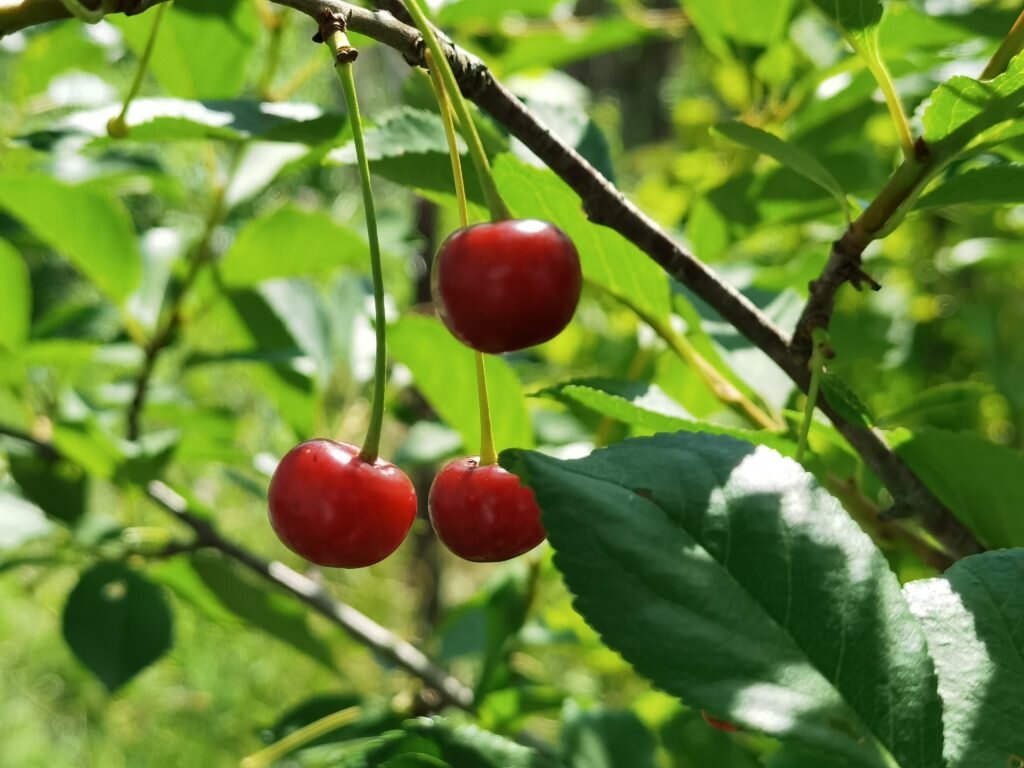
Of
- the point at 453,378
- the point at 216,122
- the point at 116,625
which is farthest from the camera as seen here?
the point at 116,625

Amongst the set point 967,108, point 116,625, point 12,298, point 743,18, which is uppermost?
point 743,18

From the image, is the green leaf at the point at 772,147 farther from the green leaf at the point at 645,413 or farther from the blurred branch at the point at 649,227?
the green leaf at the point at 645,413

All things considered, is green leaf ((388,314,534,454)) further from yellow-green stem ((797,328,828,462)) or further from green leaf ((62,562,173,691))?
green leaf ((62,562,173,691))

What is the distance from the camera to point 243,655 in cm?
291

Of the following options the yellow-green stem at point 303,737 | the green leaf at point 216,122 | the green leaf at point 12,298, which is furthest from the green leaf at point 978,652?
the green leaf at point 12,298

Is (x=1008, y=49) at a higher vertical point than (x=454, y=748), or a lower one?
higher

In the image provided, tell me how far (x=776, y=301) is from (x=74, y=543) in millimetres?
807

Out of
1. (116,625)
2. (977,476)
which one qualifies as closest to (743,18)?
(977,476)

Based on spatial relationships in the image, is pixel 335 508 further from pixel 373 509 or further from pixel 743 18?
pixel 743 18

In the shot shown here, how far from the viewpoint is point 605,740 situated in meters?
1.03

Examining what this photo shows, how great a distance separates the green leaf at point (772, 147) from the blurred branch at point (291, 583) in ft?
2.45

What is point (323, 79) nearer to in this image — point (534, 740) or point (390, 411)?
point (390, 411)

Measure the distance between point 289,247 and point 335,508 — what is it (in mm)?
656

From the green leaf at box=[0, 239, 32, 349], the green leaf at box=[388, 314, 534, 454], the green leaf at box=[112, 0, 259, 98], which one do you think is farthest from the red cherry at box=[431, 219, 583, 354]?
the green leaf at box=[0, 239, 32, 349]
